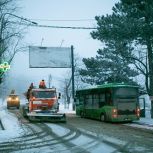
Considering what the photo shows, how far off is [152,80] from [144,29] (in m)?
4.85

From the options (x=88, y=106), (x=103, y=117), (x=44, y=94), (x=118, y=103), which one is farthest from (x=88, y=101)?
(x=118, y=103)

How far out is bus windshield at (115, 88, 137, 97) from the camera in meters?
31.2

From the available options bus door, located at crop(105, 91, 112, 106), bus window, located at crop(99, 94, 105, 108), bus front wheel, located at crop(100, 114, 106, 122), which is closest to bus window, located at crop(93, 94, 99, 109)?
bus window, located at crop(99, 94, 105, 108)

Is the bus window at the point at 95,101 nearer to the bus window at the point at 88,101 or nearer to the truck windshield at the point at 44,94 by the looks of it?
the bus window at the point at 88,101

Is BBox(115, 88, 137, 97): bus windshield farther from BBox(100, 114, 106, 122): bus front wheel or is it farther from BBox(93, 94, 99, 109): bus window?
BBox(93, 94, 99, 109): bus window

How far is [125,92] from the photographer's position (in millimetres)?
31500

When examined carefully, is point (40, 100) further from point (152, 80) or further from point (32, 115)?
point (152, 80)

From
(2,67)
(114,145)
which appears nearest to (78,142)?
(114,145)

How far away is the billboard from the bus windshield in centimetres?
2206

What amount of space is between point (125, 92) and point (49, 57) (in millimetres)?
22556

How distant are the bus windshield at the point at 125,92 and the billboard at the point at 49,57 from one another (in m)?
22.1

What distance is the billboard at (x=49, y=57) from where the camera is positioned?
51.8 m

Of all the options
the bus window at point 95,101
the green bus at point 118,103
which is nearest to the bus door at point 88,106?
the bus window at point 95,101

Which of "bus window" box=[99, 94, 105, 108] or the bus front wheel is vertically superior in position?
"bus window" box=[99, 94, 105, 108]
